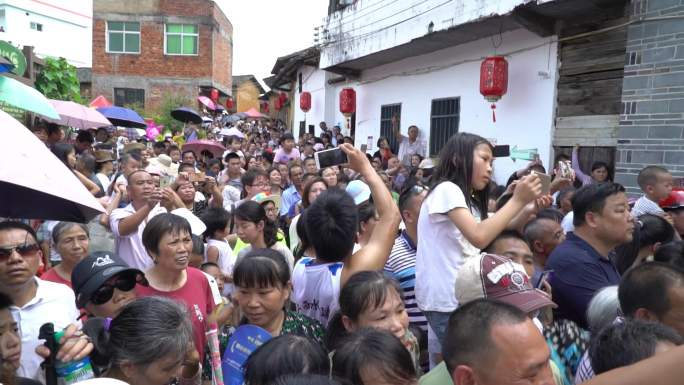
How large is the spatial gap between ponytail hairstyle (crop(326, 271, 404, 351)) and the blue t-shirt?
36.0 inches

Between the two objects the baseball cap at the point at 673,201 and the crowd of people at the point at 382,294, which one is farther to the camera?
the baseball cap at the point at 673,201

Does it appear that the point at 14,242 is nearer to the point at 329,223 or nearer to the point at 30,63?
the point at 329,223

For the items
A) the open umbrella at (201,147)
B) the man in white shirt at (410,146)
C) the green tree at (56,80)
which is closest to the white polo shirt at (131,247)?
the open umbrella at (201,147)

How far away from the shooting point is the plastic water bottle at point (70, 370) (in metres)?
1.98

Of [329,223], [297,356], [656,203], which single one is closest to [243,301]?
[329,223]

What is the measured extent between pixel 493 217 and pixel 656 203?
9.69 feet

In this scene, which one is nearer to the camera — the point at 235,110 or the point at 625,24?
the point at 625,24

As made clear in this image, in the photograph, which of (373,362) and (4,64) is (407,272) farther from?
(4,64)

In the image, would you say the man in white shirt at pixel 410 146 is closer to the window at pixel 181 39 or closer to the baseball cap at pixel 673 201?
the baseball cap at pixel 673 201

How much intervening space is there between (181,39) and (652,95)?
24748 millimetres

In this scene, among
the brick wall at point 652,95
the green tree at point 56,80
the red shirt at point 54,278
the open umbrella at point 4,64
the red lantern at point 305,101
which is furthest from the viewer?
the red lantern at point 305,101

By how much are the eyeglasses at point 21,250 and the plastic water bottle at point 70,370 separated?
837 millimetres

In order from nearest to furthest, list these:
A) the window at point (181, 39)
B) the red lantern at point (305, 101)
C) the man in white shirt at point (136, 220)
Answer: the man in white shirt at point (136, 220) → the red lantern at point (305, 101) → the window at point (181, 39)

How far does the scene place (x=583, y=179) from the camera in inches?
289
